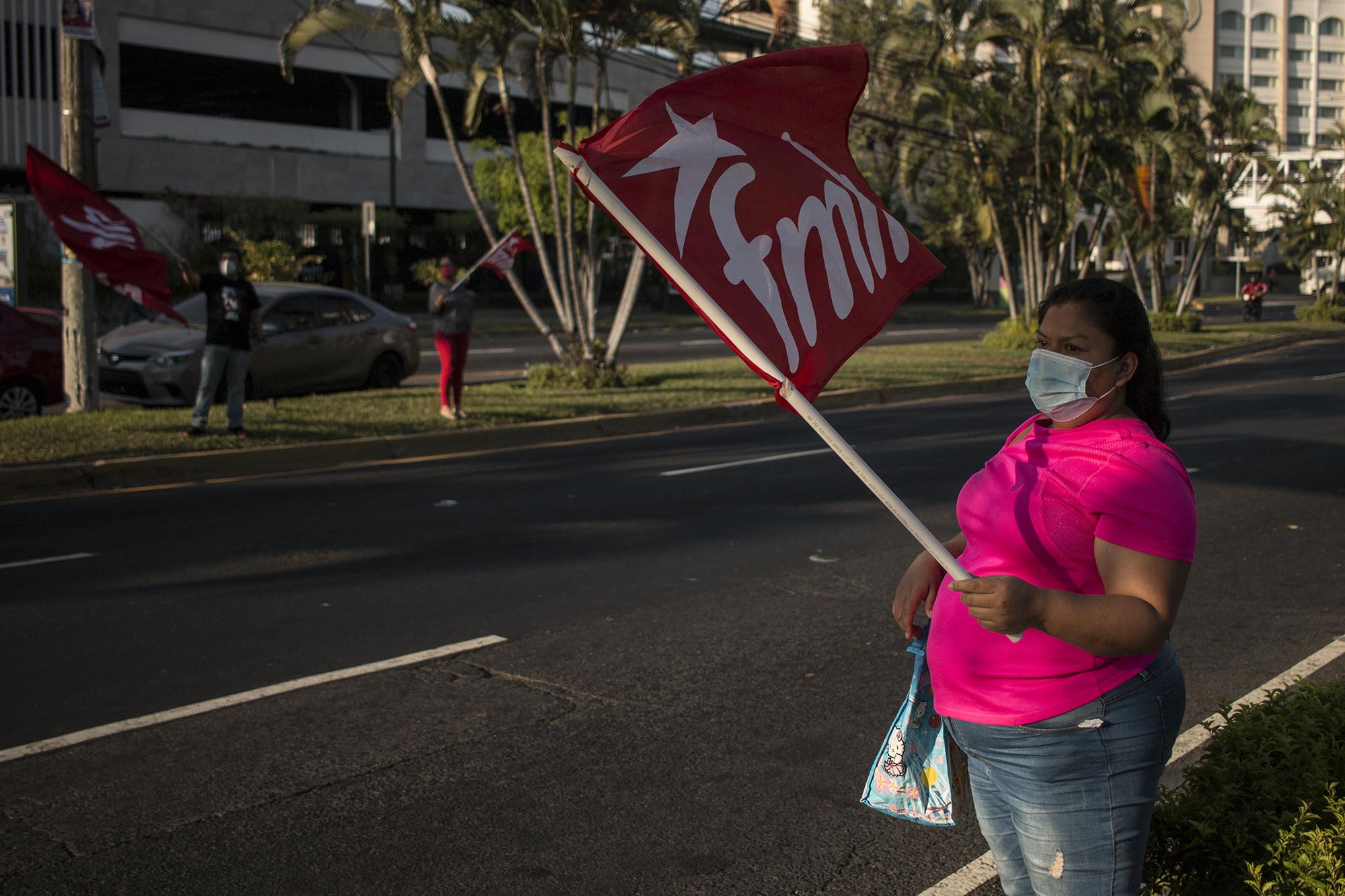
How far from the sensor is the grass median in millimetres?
11539

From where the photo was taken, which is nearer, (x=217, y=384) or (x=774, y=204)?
(x=774, y=204)

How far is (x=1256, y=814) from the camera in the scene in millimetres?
2955

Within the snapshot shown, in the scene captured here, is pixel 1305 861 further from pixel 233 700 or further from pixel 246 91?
pixel 246 91

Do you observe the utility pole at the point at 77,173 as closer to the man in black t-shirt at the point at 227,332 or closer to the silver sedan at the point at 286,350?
the silver sedan at the point at 286,350

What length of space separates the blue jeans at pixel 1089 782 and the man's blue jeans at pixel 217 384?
10752mm

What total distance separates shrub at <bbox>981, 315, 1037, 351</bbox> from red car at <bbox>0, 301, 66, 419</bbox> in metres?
17.5

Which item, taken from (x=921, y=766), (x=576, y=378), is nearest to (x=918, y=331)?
(x=576, y=378)

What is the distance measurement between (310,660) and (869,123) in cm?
4762

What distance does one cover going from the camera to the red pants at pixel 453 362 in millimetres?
13828

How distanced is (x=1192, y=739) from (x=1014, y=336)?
2222cm

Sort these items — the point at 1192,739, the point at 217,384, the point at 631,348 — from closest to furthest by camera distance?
the point at 1192,739 → the point at 217,384 → the point at 631,348

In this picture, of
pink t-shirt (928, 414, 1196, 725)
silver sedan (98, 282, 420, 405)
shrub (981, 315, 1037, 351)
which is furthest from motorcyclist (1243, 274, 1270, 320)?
pink t-shirt (928, 414, 1196, 725)

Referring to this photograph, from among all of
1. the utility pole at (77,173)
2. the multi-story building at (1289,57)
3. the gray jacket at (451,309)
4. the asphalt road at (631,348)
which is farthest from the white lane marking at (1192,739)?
the multi-story building at (1289,57)

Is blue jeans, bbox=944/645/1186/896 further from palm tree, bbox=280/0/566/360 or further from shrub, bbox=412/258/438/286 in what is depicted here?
shrub, bbox=412/258/438/286
